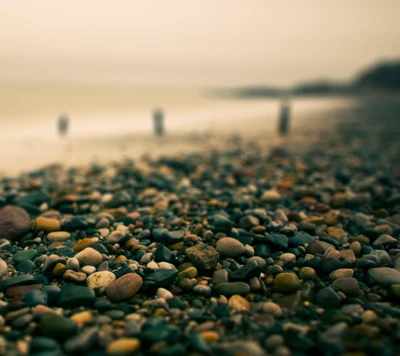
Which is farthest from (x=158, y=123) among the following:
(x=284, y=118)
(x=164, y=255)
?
(x=164, y=255)

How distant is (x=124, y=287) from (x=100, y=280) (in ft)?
→ 0.80

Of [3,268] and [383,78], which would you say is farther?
[383,78]

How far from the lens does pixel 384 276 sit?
2996 mm

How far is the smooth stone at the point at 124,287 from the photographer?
2795 millimetres

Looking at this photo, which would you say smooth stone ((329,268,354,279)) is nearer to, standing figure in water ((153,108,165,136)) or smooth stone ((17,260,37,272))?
smooth stone ((17,260,37,272))

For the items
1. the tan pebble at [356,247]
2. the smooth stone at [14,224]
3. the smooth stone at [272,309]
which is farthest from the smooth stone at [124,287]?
the tan pebble at [356,247]

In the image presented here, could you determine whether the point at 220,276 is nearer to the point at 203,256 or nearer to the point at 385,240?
the point at 203,256

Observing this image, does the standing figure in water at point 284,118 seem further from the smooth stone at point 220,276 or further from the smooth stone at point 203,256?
the smooth stone at point 220,276

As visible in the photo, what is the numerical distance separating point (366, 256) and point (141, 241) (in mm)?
2105

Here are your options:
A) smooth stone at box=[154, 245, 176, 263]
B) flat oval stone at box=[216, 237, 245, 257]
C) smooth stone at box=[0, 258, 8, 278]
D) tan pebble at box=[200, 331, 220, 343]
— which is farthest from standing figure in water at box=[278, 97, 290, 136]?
tan pebble at box=[200, 331, 220, 343]

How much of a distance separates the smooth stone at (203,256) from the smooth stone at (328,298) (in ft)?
2.96

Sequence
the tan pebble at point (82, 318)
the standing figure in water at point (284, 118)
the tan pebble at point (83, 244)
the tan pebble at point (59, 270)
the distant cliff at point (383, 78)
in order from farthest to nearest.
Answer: the distant cliff at point (383, 78) < the standing figure in water at point (284, 118) < the tan pebble at point (83, 244) < the tan pebble at point (59, 270) < the tan pebble at point (82, 318)

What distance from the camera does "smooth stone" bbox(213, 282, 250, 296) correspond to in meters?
2.88

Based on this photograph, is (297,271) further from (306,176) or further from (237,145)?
(237,145)
